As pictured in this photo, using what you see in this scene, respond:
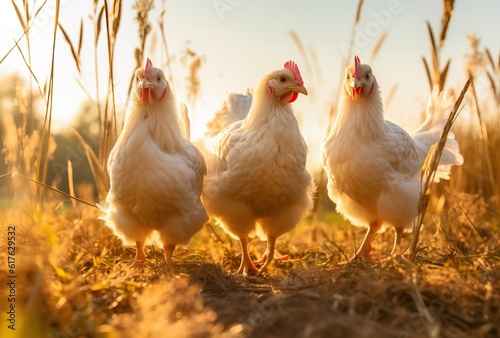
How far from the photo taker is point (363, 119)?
172 inches

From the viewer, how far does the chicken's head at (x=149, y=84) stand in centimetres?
369

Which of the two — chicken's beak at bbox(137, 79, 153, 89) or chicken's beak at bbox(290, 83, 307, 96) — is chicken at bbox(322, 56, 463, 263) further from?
chicken's beak at bbox(137, 79, 153, 89)

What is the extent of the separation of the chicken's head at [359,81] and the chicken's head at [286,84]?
513mm

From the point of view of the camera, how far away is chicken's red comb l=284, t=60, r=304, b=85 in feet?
13.4

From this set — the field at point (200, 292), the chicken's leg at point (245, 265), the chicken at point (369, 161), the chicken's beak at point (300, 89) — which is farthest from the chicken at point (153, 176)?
the chicken at point (369, 161)

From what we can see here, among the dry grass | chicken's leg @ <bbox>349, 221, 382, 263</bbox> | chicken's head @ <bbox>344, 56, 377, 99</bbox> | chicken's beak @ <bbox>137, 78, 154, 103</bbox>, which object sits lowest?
chicken's leg @ <bbox>349, 221, 382, 263</bbox>

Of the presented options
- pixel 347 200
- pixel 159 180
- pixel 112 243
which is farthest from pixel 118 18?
pixel 347 200

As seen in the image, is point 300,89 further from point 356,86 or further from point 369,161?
point 369,161

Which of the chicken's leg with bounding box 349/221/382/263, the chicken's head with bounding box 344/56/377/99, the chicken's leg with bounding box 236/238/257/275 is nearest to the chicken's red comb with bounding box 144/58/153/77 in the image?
the chicken's leg with bounding box 236/238/257/275

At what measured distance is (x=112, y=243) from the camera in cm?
423

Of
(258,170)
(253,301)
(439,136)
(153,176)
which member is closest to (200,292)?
(253,301)

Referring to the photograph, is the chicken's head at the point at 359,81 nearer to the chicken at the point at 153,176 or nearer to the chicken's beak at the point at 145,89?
the chicken at the point at 153,176

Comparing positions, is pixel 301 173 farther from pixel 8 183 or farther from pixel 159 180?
pixel 8 183

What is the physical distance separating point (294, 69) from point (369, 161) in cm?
98
